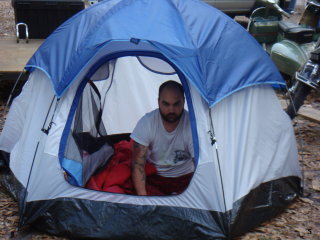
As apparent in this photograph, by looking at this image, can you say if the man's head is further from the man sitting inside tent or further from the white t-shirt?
the white t-shirt

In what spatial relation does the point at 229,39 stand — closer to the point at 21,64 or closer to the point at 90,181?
the point at 90,181

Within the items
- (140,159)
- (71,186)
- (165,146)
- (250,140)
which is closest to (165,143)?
(165,146)

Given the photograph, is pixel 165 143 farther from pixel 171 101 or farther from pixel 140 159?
pixel 171 101

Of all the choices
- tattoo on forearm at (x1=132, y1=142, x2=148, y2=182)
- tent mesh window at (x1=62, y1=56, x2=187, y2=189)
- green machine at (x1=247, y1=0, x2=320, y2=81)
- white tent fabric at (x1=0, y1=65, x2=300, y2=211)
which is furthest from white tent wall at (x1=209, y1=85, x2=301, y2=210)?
green machine at (x1=247, y1=0, x2=320, y2=81)

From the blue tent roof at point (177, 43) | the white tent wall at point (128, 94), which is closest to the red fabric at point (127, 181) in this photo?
the blue tent roof at point (177, 43)

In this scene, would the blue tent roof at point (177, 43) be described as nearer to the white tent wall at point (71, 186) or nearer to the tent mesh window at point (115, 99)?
the white tent wall at point (71, 186)

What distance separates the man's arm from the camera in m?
4.58

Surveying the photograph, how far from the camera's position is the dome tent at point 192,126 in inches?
163

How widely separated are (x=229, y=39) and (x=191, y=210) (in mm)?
1380

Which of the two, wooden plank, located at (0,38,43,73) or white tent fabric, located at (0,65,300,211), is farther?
wooden plank, located at (0,38,43,73)

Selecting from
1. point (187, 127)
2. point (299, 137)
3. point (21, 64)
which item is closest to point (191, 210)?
point (187, 127)

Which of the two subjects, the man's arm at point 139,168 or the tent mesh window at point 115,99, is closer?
the man's arm at point 139,168

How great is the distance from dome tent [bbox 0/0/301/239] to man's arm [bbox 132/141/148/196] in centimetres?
38

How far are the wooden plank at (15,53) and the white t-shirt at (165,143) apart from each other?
3.24 meters
